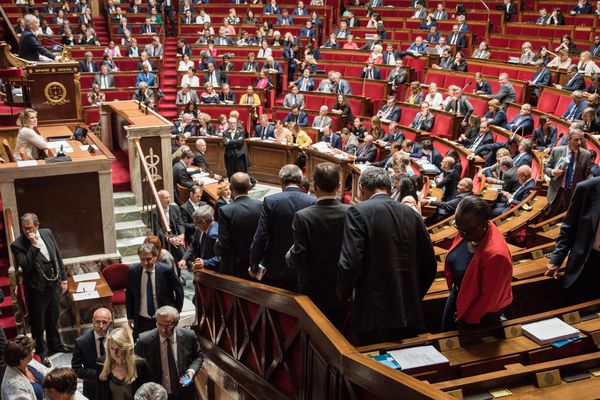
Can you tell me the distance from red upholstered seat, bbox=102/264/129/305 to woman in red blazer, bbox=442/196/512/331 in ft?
13.5

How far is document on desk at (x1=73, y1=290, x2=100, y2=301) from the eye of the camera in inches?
226

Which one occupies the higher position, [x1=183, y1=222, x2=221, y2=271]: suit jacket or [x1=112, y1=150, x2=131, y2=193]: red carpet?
[x1=183, y1=222, x2=221, y2=271]: suit jacket

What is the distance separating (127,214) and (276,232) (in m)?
4.16

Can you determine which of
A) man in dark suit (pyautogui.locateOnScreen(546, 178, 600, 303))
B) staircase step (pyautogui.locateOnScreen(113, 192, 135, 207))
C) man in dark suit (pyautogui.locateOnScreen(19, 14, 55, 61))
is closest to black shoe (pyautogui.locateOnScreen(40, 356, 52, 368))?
staircase step (pyautogui.locateOnScreen(113, 192, 135, 207))

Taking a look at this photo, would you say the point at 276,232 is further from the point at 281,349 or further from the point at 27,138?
the point at 27,138

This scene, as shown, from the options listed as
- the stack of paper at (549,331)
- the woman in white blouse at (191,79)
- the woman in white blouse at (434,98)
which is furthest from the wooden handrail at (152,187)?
the woman in white blouse at (191,79)

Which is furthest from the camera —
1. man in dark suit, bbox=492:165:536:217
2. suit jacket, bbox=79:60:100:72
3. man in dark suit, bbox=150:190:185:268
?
suit jacket, bbox=79:60:100:72

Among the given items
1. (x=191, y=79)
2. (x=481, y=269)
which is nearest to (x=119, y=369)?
(x=481, y=269)

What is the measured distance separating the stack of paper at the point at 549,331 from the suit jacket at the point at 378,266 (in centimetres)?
50

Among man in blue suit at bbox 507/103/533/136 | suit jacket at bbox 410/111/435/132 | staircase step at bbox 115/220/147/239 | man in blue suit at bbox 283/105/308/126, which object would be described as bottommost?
staircase step at bbox 115/220/147/239

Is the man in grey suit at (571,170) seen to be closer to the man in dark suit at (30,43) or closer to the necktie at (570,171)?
the necktie at (570,171)

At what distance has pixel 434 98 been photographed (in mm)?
10648

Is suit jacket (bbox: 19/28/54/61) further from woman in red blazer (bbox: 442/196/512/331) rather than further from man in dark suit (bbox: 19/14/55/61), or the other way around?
woman in red blazer (bbox: 442/196/512/331)

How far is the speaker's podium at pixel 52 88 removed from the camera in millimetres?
7879
